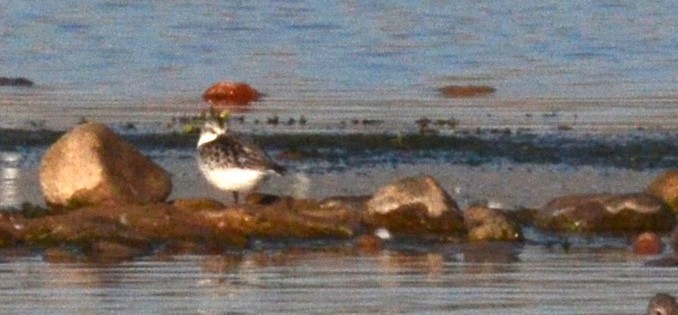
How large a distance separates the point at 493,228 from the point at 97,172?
2542mm

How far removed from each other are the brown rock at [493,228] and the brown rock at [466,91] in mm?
9521

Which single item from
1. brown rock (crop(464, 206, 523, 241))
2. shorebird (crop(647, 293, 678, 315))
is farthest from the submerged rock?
shorebird (crop(647, 293, 678, 315))

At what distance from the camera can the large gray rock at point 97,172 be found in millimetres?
14219

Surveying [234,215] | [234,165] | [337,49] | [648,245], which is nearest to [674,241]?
[648,245]

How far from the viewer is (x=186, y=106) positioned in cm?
2180

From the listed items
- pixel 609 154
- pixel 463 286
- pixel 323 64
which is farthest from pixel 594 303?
pixel 323 64

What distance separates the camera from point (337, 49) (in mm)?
27547

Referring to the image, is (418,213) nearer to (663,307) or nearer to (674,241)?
(674,241)

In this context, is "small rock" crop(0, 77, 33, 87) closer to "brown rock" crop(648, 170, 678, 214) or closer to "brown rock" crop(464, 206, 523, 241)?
"brown rock" crop(648, 170, 678, 214)

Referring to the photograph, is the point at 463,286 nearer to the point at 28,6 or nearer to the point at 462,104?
the point at 462,104

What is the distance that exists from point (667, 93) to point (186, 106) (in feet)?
15.7

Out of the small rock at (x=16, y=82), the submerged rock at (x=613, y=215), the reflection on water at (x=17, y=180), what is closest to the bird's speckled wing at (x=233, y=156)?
the reflection on water at (x=17, y=180)

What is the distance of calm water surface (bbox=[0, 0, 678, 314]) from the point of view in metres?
11.3

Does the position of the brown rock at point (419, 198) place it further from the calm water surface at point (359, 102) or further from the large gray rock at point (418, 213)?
the calm water surface at point (359, 102)
